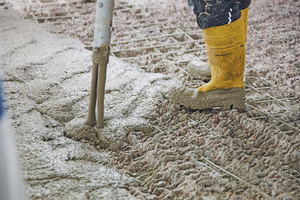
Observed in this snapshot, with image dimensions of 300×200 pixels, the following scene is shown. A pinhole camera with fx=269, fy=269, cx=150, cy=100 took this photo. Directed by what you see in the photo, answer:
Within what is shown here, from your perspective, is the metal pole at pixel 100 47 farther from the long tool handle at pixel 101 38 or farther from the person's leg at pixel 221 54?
the person's leg at pixel 221 54

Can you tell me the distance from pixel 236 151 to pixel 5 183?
1142 millimetres

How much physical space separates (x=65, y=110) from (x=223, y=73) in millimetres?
1037

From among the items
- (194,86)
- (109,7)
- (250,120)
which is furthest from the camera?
(194,86)

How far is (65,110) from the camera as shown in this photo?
1.75 meters

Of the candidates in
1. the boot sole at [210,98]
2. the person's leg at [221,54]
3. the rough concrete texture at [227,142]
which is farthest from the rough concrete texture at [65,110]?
the person's leg at [221,54]

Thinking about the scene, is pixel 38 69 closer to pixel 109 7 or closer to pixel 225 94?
pixel 109 7

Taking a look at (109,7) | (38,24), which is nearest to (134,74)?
(109,7)

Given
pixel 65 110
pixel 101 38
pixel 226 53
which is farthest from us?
pixel 65 110

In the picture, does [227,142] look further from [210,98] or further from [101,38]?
[101,38]

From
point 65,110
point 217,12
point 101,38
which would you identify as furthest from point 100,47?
point 217,12

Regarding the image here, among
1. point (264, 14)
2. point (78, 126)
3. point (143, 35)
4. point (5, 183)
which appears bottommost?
point (5, 183)

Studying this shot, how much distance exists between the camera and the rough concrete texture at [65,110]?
50.4 inches

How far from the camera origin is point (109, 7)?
4.39 feet

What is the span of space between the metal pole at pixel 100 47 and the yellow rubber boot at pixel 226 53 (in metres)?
0.59
